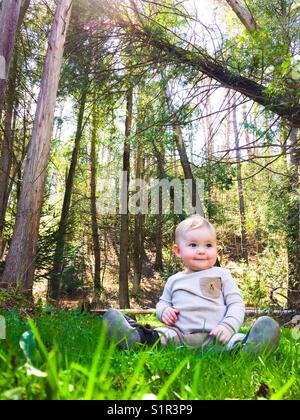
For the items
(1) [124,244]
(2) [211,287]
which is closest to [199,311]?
(2) [211,287]

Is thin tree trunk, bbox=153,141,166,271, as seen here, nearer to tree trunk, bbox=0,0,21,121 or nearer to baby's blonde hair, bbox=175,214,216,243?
tree trunk, bbox=0,0,21,121

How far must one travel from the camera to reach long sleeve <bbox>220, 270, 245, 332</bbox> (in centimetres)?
263

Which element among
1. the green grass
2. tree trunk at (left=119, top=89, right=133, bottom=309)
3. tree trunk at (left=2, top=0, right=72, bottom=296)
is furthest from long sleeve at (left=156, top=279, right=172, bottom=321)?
tree trunk at (left=119, top=89, right=133, bottom=309)

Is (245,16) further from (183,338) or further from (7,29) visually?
(183,338)

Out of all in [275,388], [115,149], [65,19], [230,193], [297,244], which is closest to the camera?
[275,388]

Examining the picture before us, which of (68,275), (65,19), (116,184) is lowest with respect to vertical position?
(68,275)

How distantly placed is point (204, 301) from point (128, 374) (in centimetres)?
138

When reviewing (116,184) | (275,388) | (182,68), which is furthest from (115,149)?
(275,388)

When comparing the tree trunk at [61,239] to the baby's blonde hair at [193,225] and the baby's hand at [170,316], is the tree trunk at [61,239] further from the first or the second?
the baby's hand at [170,316]

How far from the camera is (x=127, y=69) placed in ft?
29.1

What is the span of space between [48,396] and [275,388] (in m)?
0.99

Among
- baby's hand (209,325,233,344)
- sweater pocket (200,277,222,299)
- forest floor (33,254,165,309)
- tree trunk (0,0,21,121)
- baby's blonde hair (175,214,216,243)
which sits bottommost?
forest floor (33,254,165,309)

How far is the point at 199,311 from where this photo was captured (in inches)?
109
